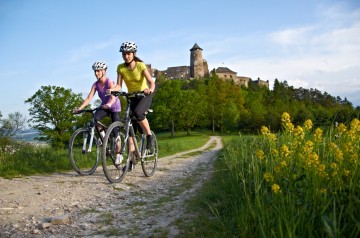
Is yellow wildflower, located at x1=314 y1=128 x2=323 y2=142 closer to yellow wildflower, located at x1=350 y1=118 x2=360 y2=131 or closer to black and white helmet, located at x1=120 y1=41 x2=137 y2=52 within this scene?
yellow wildflower, located at x1=350 y1=118 x2=360 y2=131

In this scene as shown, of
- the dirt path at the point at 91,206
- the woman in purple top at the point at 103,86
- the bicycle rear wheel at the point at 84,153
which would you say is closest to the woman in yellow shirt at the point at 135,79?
the woman in purple top at the point at 103,86

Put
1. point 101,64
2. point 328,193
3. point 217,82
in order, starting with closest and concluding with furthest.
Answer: point 328,193, point 101,64, point 217,82

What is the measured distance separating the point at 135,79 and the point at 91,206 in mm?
3143

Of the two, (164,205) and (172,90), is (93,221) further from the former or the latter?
(172,90)

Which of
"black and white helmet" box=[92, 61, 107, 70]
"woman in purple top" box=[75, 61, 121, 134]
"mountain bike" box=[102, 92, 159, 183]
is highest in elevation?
"black and white helmet" box=[92, 61, 107, 70]

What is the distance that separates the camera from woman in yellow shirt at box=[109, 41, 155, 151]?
6.49 metres

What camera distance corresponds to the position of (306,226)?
94.4 inches

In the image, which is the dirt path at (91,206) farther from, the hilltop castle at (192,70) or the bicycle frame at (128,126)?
the hilltop castle at (192,70)

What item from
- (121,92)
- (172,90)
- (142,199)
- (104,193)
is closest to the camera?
(142,199)

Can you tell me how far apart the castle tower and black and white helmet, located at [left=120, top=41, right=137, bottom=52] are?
4975 inches

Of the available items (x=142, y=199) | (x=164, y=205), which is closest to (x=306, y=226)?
(x=164, y=205)

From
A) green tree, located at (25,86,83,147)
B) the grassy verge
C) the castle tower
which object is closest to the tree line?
→ green tree, located at (25,86,83,147)

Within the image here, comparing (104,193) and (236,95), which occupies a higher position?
(236,95)

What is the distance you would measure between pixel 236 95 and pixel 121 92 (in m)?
65.8
